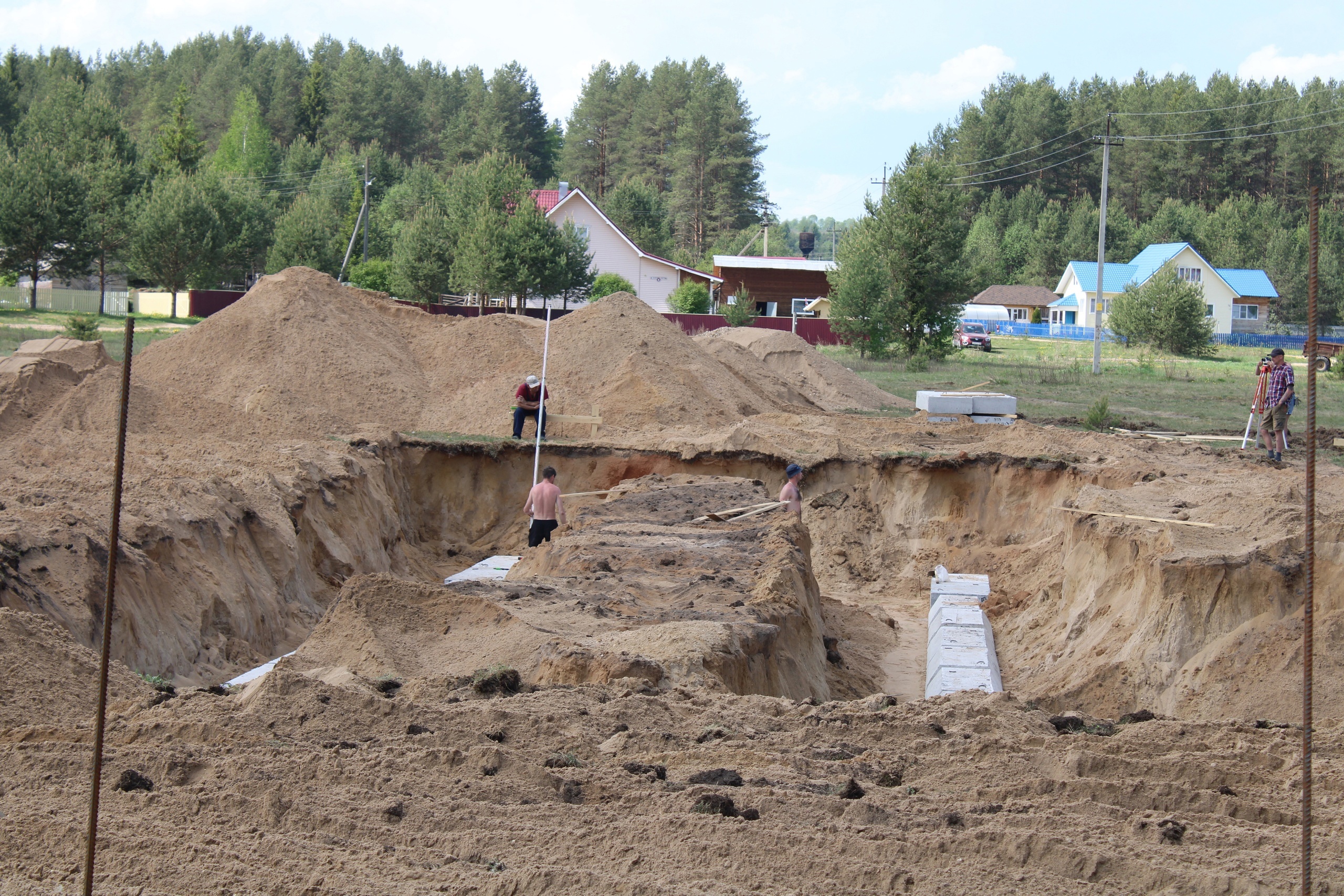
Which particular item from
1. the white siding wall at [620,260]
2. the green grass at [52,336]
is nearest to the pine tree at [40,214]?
the green grass at [52,336]

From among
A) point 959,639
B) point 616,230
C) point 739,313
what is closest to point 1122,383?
point 739,313

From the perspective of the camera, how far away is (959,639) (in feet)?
37.6

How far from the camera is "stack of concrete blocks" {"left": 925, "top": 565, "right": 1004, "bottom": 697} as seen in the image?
10312 mm

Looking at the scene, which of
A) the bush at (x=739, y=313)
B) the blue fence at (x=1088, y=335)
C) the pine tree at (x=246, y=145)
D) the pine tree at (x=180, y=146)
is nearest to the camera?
the bush at (x=739, y=313)

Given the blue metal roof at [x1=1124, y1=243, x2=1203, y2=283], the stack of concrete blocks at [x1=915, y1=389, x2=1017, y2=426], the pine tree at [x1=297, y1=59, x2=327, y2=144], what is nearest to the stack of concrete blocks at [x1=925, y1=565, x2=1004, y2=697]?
the stack of concrete blocks at [x1=915, y1=389, x2=1017, y2=426]

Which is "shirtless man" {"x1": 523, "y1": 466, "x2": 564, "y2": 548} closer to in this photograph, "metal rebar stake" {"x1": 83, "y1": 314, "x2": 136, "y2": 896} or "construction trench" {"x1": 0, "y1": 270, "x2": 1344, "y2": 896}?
"construction trench" {"x1": 0, "y1": 270, "x2": 1344, "y2": 896}

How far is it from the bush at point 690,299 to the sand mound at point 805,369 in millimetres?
16545

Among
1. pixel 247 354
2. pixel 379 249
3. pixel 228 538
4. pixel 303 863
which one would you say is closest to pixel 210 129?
pixel 379 249

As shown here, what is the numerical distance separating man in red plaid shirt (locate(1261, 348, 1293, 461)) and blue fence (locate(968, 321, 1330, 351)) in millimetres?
37195

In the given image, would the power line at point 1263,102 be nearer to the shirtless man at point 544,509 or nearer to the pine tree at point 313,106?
the pine tree at point 313,106

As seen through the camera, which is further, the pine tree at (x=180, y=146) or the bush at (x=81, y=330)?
the pine tree at (x=180, y=146)

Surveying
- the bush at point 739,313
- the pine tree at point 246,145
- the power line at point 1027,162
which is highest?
the power line at point 1027,162

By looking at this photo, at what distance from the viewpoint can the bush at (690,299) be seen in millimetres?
46688

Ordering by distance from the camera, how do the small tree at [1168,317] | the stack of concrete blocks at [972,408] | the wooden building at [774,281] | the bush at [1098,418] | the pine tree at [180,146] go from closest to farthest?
the stack of concrete blocks at [972,408]
the bush at [1098,418]
the small tree at [1168,317]
the wooden building at [774,281]
the pine tree at [180,146]
